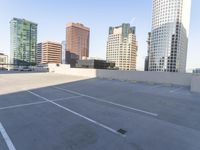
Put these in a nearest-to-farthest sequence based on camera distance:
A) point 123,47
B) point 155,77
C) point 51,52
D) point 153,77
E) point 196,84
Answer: point 196,84 → point 155,77 → point 153,77 → point 123,47 → point 51,52

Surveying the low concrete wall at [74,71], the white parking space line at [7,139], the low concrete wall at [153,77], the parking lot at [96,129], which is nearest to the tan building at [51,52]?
the low concrete wall at [74,71]

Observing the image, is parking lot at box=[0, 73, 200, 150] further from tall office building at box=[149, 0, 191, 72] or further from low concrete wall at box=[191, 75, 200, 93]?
tall office building at box=[149, 0, 191, 72]

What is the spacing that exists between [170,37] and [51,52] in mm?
81062

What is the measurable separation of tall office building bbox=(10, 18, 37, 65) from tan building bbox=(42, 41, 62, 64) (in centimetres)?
1769

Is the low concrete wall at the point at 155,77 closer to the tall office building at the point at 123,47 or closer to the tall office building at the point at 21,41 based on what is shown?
the tall office building at the point at 21,41

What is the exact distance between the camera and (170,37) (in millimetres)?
72812

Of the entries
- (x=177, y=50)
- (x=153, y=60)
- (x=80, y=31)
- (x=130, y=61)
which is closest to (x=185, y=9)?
(x=177, y=50)

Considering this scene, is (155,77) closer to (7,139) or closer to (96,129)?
(96,129)

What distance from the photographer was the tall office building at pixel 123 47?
95.8 metres

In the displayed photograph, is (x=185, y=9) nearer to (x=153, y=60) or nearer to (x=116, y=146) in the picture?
(x=153, y=60)

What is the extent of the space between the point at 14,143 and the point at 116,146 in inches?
77.0

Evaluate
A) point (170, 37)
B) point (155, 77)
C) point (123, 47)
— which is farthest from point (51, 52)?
point (155, 77)

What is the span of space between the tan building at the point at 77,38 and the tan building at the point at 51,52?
9.10 m

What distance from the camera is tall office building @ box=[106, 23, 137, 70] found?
314 feet
